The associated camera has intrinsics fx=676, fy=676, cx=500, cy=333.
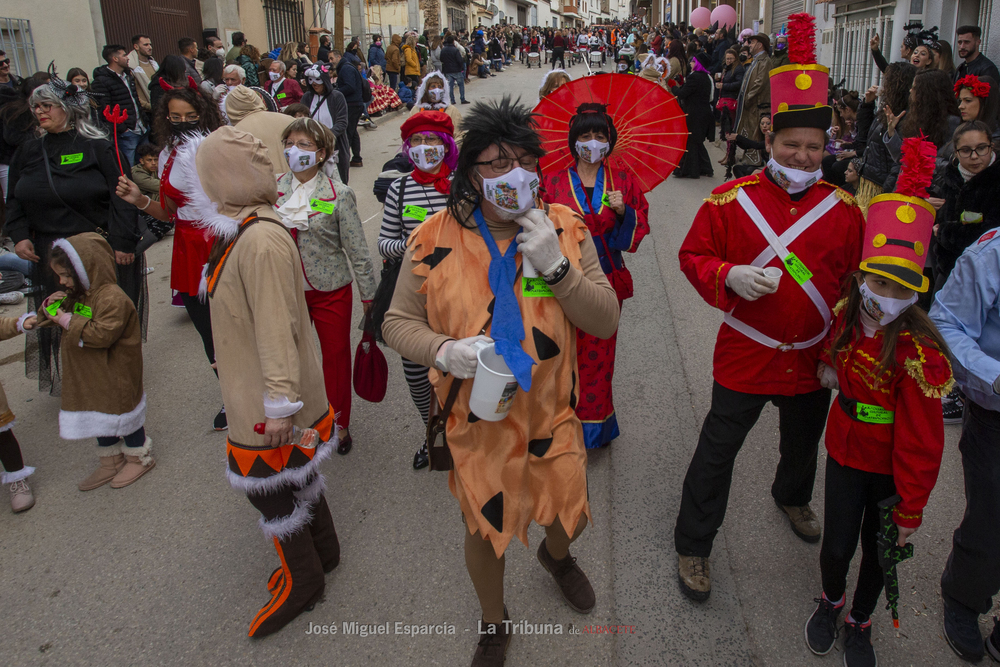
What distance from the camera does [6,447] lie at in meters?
3.62

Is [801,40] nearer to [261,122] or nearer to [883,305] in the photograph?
[883,305]

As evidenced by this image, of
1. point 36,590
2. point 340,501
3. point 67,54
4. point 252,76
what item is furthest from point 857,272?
point 67,54

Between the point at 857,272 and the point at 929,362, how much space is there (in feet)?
1.30

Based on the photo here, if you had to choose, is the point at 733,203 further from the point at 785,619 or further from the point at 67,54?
the point at 67,54

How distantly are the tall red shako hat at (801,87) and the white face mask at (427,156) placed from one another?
67.2 inches

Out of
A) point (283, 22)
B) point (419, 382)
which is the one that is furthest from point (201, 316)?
point (283, 22)

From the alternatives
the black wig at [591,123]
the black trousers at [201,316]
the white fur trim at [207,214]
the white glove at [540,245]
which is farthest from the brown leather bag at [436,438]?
the black trousers at [201,316]

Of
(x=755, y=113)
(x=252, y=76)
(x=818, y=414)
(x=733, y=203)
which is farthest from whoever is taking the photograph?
(x=252, y=76)

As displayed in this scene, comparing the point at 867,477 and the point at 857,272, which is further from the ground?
the point at 857,272

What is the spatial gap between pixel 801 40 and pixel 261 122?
139 inches

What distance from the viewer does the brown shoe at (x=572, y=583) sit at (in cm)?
279

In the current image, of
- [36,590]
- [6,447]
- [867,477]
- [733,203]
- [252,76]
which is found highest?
[252,76]

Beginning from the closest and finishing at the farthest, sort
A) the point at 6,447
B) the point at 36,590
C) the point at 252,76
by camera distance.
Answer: the point at 36,590 < the point at 6,447 < the point at 252,76

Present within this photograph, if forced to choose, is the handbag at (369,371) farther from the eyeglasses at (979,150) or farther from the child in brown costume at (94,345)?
the eyeglasses at (979,150)
